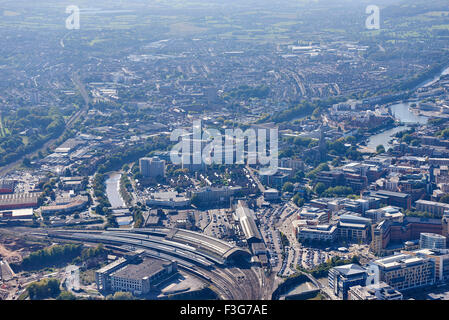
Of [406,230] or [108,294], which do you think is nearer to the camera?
[108,294]

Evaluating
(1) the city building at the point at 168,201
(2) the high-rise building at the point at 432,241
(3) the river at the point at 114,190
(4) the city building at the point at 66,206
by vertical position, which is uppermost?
(2) the high-rise building at the point at 432,241

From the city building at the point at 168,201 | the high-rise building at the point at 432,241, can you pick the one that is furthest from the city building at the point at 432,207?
the city building at the point at 168,201

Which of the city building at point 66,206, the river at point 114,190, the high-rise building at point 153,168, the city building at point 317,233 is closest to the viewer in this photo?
the city building at point 317,233

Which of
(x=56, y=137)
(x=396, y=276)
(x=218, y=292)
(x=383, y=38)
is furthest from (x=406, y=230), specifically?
(x=383, y=38)

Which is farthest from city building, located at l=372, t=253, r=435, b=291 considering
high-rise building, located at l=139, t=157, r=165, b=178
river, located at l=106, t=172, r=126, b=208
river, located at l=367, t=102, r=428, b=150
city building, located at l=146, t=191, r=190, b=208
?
river, located at l=367, t=102, r=428, b=150

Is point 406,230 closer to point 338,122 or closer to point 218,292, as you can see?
point 218,292

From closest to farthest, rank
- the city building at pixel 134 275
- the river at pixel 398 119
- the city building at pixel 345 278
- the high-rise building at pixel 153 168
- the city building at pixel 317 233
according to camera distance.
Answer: the city building at pixel 345 278, the city building at pixel 134 275, the city building at pixel 317 233, the high-rise building at pixel 153 168, the river at pixel 398 119

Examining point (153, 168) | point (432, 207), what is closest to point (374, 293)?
point (432, 207)

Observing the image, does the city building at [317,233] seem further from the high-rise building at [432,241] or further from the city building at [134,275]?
the city building at [134,275]
